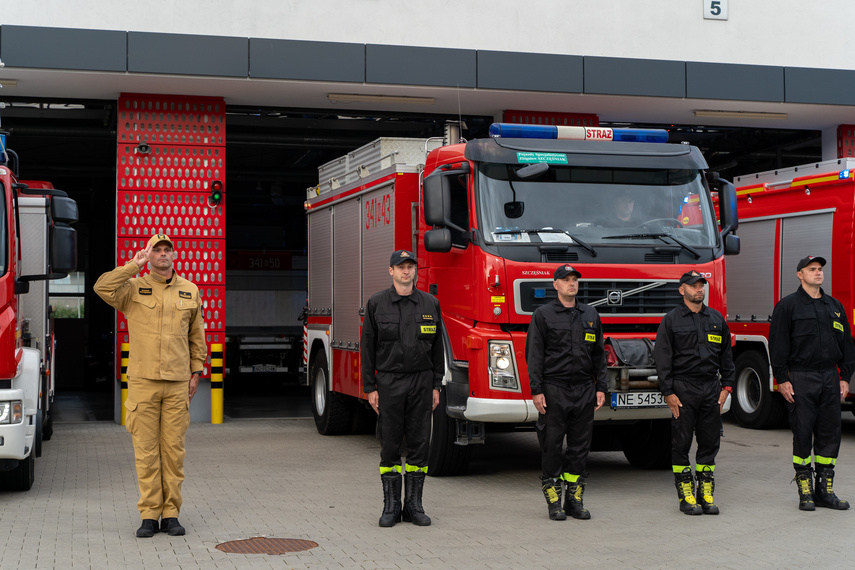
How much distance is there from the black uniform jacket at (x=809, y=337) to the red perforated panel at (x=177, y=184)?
8.97 meters

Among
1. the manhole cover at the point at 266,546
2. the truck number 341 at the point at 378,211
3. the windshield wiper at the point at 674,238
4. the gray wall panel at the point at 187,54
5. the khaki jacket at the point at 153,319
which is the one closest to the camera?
the manhole cover at the point at 266,546

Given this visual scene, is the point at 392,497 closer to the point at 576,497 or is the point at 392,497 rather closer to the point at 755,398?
the point at 576,497

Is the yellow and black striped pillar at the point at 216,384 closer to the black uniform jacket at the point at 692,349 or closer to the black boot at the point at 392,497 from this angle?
the black boot at the point at 392,497

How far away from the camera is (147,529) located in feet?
23.9

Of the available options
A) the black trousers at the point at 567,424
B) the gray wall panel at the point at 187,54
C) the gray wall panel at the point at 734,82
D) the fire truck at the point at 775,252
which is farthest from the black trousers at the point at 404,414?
the gray wall panel at the point at 734,82

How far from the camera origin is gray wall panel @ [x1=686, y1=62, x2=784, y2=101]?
51.1ft

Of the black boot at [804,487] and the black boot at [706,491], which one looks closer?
the black boot at [706,491]

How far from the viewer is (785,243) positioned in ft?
44.0

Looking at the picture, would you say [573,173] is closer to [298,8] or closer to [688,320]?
[688,320]

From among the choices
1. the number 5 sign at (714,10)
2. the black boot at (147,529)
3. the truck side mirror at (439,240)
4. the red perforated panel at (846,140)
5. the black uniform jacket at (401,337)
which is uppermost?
the number 5 sign at (714,10)

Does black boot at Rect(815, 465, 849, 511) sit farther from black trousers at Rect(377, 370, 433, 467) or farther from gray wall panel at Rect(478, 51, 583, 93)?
gray wall panel at Rect(478, 51, 583, 93)

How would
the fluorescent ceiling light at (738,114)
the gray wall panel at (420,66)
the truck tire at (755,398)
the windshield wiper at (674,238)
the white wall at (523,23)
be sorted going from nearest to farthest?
the windshield wiper at (674,238) → the truck tire at (755,398) → the white wall at (523,23) → the gray wall panel at (420,66) → the fluorescent ceiling light at (738,114)

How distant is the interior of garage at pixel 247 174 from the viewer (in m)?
17.8

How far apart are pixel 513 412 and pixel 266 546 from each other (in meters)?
2.50
